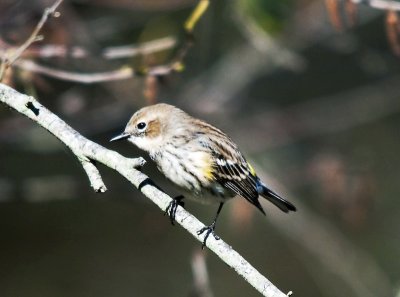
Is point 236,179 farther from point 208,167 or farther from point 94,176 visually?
point 94,176

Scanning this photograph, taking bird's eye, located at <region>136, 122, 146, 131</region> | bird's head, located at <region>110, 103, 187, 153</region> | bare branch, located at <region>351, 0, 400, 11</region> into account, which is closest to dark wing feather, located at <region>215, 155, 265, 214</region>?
bird's head, located at <region>110, 103, 187, 153</region>

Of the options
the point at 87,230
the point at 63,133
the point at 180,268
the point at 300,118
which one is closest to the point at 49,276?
the point at 87,230

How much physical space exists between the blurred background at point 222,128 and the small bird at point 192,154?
279 millimetres

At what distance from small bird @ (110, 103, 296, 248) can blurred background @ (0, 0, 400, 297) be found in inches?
11.0

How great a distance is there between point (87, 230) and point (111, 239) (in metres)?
0.29

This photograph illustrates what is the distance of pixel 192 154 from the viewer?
4.97 m

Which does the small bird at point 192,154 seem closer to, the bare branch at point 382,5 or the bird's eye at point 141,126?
the bird's eye at point 141,126

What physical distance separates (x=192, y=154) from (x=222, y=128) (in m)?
2.34

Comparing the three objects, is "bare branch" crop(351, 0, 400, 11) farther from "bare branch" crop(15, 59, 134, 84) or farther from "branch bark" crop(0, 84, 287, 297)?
"branch bark" crop(0, 84, 287, 297)

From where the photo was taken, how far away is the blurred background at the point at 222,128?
585 cm

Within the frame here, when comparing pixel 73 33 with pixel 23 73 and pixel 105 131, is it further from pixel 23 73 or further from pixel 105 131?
pixel 23 73

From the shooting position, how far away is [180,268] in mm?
9109

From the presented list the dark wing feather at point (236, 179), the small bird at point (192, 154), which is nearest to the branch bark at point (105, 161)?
the small bird at point (192, 154)

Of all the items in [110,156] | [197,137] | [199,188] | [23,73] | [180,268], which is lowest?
[110,156]
